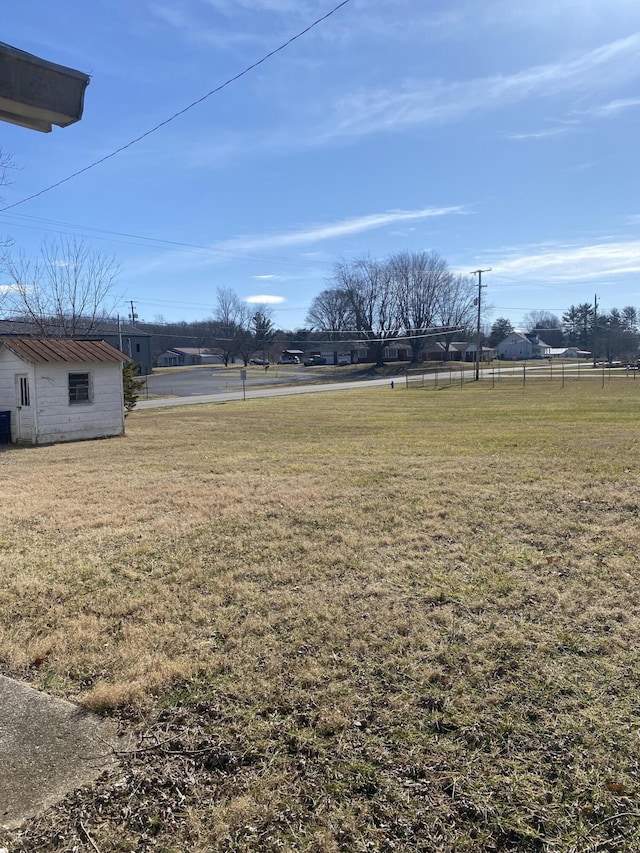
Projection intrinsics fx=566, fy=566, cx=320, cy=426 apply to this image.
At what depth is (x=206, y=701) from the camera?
2.94 m

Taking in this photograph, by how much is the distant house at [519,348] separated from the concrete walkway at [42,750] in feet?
367

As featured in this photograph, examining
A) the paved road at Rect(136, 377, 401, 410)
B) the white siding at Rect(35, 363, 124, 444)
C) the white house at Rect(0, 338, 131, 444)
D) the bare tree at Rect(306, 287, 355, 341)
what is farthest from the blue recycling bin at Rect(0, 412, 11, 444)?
the bare tree at Rect(306, 287, 355, 341)

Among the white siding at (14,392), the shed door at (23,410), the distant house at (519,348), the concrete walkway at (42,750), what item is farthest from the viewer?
the distant house at (519,348)

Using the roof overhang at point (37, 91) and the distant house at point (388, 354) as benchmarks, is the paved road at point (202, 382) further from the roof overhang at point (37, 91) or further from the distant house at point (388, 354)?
the roof overhang at point (37, 91)

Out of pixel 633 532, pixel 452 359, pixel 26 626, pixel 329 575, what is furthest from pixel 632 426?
pixel 452 359

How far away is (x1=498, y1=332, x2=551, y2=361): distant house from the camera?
10944cm

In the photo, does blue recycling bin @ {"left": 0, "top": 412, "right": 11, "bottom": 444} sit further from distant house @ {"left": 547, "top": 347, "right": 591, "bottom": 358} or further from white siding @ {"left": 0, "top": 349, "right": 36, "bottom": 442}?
distant house @ {"left": 547, "top": 347, "right": 591, "bottom": 358}

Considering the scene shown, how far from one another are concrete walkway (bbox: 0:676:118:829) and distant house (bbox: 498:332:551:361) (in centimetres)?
11181

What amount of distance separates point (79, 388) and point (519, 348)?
106 meters

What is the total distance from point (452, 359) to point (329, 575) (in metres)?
90.2

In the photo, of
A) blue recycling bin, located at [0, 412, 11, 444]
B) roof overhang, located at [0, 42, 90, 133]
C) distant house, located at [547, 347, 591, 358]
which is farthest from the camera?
distant house, located at [547, 347, 591, 358]

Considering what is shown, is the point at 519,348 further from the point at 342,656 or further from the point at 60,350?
the point at 342,656

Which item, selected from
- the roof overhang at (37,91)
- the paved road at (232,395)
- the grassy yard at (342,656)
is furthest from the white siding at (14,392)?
the paved road at (232,395)

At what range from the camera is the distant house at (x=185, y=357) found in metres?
96.9
